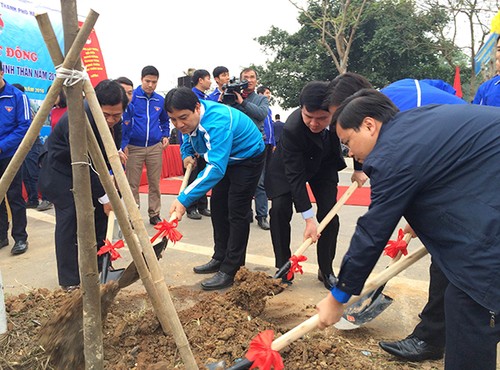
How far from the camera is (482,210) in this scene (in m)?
1.39

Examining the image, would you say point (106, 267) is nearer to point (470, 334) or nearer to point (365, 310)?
point (365, 310)

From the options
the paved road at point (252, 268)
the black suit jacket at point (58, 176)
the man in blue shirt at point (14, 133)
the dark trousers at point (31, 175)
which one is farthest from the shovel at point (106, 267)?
the dark trousers at point (31, 175)

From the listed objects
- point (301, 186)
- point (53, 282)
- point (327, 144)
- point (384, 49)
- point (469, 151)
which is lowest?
point (53, 282)

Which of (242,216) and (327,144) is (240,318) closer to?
(242,216)

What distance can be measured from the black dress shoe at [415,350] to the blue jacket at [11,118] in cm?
387

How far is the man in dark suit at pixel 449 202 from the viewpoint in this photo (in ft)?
4.56

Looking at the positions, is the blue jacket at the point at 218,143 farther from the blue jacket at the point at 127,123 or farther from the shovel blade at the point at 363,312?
the blue jacket at the point at 127,123

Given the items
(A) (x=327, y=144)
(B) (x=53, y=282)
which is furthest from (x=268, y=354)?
(B) (x=53, y=282)

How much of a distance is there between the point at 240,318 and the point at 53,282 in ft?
6.21

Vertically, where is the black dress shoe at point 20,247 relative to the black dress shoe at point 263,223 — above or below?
below

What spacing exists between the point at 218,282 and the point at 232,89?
2.24 metres

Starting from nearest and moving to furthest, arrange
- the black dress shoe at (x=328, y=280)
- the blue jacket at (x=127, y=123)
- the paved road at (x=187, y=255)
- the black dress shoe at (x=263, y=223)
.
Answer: the black dress shoe at (x=328, y=280) → the paved road at (x=187, y=255) → the blue jacket at (x=127, y=123) → the black dress shoe at (x=263, y=223)

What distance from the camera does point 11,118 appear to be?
4.15 m

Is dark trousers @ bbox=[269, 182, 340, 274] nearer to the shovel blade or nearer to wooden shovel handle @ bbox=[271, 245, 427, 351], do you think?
the shovel blade
